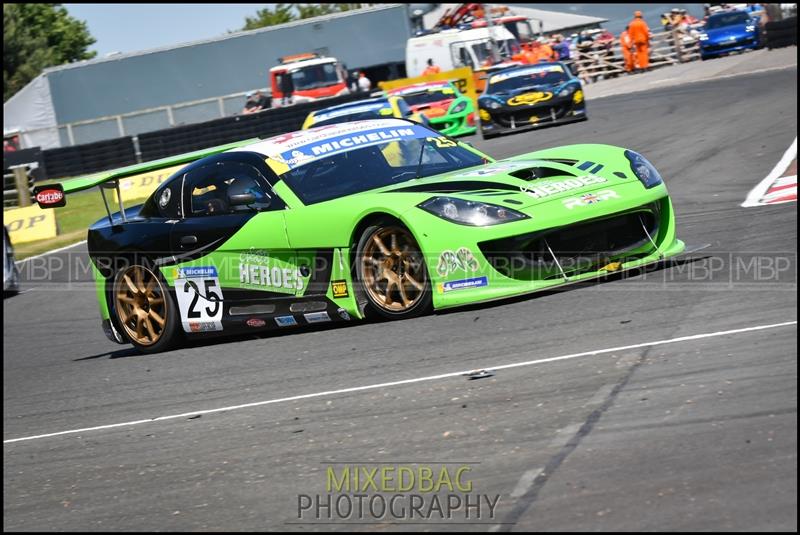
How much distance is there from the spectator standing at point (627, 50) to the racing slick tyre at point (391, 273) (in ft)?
96.8

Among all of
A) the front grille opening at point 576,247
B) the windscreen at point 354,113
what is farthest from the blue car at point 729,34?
the front grille opening at point 576,247

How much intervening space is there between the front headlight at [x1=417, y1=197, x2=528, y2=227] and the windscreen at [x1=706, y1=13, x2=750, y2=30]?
97.9 ft

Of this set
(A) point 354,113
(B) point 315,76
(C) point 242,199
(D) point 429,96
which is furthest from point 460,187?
(B) point 315,76

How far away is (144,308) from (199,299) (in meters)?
0.59

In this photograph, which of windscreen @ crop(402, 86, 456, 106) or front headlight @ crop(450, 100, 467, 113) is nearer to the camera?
front headlight @ crop(450, 100, 467, 113)

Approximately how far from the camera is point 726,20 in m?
34.9

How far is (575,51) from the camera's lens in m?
38.4

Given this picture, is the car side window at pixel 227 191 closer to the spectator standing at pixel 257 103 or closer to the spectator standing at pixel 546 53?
the spectator standing at pixel 257 103

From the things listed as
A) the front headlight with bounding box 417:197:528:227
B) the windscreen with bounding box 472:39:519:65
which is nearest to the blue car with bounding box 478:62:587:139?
the front headlight with bounding box 417:197:528:227

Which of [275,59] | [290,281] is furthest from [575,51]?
[290,281]

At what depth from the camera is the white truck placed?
125 ft

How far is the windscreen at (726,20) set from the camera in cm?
3469

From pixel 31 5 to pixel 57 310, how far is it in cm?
8512

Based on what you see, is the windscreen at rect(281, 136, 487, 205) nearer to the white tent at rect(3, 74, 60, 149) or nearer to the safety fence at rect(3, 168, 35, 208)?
the safety fence at rect(3, 168, 35, 208)
